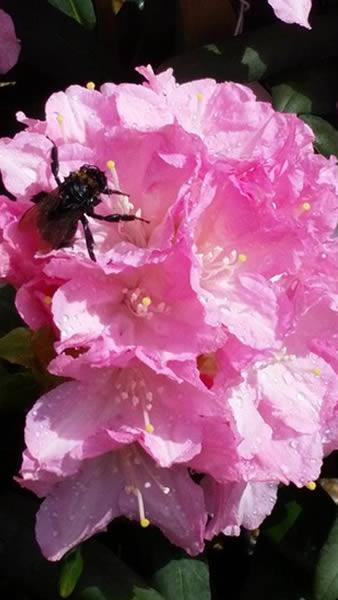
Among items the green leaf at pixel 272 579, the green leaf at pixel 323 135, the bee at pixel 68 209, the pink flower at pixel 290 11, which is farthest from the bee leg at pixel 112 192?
the green leaf at pixel 272 579

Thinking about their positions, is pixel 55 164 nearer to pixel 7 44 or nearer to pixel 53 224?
pixel 53 224

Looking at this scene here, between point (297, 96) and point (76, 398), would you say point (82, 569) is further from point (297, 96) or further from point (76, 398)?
point (297, 96)

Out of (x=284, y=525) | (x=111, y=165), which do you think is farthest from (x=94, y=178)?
(x=284, y=525)

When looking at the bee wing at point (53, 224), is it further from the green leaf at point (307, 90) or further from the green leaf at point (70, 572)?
the green leaf at point (307, 90)

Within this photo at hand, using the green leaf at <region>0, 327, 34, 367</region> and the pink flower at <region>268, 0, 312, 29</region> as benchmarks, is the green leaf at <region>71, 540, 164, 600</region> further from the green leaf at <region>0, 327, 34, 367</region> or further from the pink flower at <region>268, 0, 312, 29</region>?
the pink flower at <region>268, 0, 312, 29</region>

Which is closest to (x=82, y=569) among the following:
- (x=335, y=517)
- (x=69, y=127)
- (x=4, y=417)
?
(x=4, y=417)

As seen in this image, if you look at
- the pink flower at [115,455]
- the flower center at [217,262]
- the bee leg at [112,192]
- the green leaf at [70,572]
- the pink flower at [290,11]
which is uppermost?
the pink flower at [290,11]

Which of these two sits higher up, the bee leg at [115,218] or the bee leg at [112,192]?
the bee leg at [112,192]
